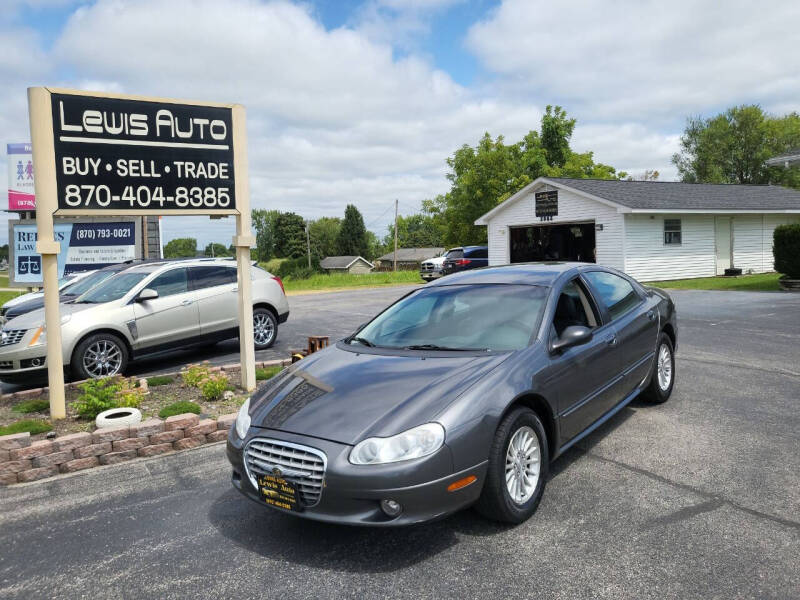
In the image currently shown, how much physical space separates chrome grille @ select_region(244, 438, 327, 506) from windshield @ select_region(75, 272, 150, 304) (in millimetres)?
6042

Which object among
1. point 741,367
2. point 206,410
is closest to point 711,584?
point 206,410

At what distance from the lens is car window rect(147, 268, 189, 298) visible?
354 inches

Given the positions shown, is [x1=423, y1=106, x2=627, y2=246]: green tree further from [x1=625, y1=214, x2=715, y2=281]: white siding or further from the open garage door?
[x1=625, y1=214, x2=715, y2=281]: white siding

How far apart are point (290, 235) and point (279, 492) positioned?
358ft

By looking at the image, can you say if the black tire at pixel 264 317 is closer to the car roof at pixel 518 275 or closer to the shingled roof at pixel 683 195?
the car roof at pixel 518 275

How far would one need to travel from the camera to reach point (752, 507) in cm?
364

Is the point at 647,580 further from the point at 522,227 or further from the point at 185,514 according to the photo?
the point at 522,227

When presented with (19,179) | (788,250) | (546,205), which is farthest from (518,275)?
(19,179)

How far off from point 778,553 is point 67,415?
5.97m

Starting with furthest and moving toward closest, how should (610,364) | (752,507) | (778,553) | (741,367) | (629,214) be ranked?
(629,214), (741,367), (610,364), (752,507), (778,553)

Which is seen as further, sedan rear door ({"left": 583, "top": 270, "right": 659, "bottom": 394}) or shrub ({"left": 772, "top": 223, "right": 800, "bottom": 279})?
shrub ({"left": 772, "top": 223, "right": 800, "bottom": 279})

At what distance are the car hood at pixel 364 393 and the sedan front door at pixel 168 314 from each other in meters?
5.17

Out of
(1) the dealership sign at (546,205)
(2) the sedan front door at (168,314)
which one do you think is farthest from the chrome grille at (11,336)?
(1) the dealership sign at (546,205)

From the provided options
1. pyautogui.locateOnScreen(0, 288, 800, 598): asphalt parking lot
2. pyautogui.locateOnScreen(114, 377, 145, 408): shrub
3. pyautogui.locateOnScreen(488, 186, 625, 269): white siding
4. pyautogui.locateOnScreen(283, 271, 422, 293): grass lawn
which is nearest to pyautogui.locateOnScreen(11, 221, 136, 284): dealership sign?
pyautogui.locateOnScreen(114, 377, 145, 408): shrub
